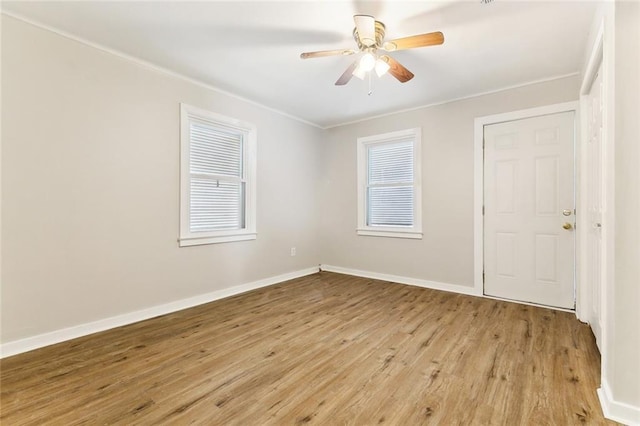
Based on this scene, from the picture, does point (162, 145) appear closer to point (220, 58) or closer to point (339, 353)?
point (220, 58)

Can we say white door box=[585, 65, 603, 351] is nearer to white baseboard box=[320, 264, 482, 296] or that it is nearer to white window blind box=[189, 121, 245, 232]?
white baseboard box=[320, 264, 482, 296]

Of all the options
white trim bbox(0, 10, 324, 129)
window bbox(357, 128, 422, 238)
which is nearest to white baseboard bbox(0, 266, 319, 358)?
window bbox(357, 128, 422, 238)

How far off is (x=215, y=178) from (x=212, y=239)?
765mm

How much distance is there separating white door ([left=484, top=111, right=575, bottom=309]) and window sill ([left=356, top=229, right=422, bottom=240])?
0.88 meters

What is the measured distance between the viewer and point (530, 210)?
3295 millimetres

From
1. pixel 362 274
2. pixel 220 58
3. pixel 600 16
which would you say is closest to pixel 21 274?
pixel 220 58

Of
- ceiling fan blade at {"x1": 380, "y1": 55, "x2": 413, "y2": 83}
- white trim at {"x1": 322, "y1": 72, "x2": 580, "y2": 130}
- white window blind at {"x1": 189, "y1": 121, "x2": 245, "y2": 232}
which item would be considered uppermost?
white trim at {"x1": 322, "y1": 72, "x2": 580, "y2": 130}

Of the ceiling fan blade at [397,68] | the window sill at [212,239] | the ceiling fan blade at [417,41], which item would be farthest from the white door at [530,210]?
the window sill at [212,239]

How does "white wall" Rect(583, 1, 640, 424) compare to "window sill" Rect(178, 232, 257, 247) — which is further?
"window sill" Rect(178, 232, 257, 247)

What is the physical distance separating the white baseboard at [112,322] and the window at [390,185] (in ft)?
6.53

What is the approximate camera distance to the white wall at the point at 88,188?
220 centimetres

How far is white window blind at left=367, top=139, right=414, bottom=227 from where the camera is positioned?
432cm

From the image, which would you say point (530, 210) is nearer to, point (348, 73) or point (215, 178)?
point (348, 73)

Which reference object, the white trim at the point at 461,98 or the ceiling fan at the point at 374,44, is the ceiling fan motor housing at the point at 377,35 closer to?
the ceiling fan at the point at 374,44
